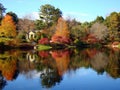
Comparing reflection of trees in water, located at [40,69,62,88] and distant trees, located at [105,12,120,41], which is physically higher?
distant trees, located at [105,12,120,41]

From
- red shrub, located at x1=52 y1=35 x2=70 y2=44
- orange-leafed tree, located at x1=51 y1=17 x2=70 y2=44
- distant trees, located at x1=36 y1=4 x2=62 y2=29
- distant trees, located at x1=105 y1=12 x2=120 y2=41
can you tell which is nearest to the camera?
red shrub, located at x1=52 y1=35 x2=70 y2=44

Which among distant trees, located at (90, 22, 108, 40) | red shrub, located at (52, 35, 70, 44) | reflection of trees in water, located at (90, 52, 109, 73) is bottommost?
reflection of trees in water, located at (90, 52, 109, 73)

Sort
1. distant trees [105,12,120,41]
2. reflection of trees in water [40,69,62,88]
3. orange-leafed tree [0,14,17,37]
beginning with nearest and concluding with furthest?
reflection of trees in water [40,69,62,88] < orange-leafed tree [0,14,17,37] < distant trees [105,12,120,41]

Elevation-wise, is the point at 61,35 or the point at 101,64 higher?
the point at 61,35

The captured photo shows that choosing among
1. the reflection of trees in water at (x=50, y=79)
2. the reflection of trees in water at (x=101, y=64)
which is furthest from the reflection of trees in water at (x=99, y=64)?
the reflection of trees in water at (x=50, y=79)

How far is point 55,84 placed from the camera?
18062 millimetres

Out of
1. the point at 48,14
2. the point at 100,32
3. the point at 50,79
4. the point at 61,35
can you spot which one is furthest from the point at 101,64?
the point at 48,14

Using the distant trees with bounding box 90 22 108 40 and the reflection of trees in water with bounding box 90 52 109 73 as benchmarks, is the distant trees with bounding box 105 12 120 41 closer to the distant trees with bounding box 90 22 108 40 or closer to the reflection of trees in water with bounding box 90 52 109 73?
the distant trees with bounding box 90 22 108 40

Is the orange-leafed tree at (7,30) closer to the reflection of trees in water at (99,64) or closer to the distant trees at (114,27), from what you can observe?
the reflection of trees in water at (99,64)

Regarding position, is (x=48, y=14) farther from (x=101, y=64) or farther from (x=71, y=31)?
(x=101, y=64)

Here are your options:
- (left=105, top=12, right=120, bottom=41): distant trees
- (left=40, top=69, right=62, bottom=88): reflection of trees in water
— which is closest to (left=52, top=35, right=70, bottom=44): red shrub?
(left=105, top=12, right=120, bottom=41): distant trees

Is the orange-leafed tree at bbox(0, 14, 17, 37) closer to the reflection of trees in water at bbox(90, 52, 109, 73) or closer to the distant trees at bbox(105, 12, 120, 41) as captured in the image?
the reflection of trees in water at bbox(90, 52, 109, 73)

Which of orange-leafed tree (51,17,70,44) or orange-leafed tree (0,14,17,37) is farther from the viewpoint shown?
orange-leafed tree (51,17,70,44)

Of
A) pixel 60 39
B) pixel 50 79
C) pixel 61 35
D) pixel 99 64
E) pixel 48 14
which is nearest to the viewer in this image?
pixel 50 79
